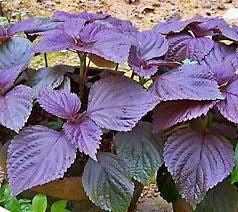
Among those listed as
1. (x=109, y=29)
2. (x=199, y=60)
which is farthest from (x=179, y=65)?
(x=109, y=29)

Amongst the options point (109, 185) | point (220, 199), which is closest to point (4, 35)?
point (109, 185)

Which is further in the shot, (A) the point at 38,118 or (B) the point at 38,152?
(A) the point at 38,118

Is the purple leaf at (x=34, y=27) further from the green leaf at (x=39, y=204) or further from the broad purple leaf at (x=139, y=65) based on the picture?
the green leaf at (x=39, y=204)

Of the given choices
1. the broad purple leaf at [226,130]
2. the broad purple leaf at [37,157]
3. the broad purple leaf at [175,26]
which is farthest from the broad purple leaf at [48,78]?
the broad purple leaf at [226,130]

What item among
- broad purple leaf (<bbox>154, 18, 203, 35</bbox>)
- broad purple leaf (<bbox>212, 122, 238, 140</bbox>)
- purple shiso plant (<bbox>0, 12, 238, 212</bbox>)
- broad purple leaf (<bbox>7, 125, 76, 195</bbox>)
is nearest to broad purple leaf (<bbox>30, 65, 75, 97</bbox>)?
purple shiso plant (<bbox>0, 12, 238, 212</bbox>)

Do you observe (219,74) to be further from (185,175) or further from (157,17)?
(157,17)

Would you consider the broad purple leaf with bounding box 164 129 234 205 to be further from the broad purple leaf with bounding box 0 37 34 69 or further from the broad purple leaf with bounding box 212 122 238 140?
the broad purple leaf with bounding box 0 37 34 69

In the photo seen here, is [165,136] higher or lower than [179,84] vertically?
lower
